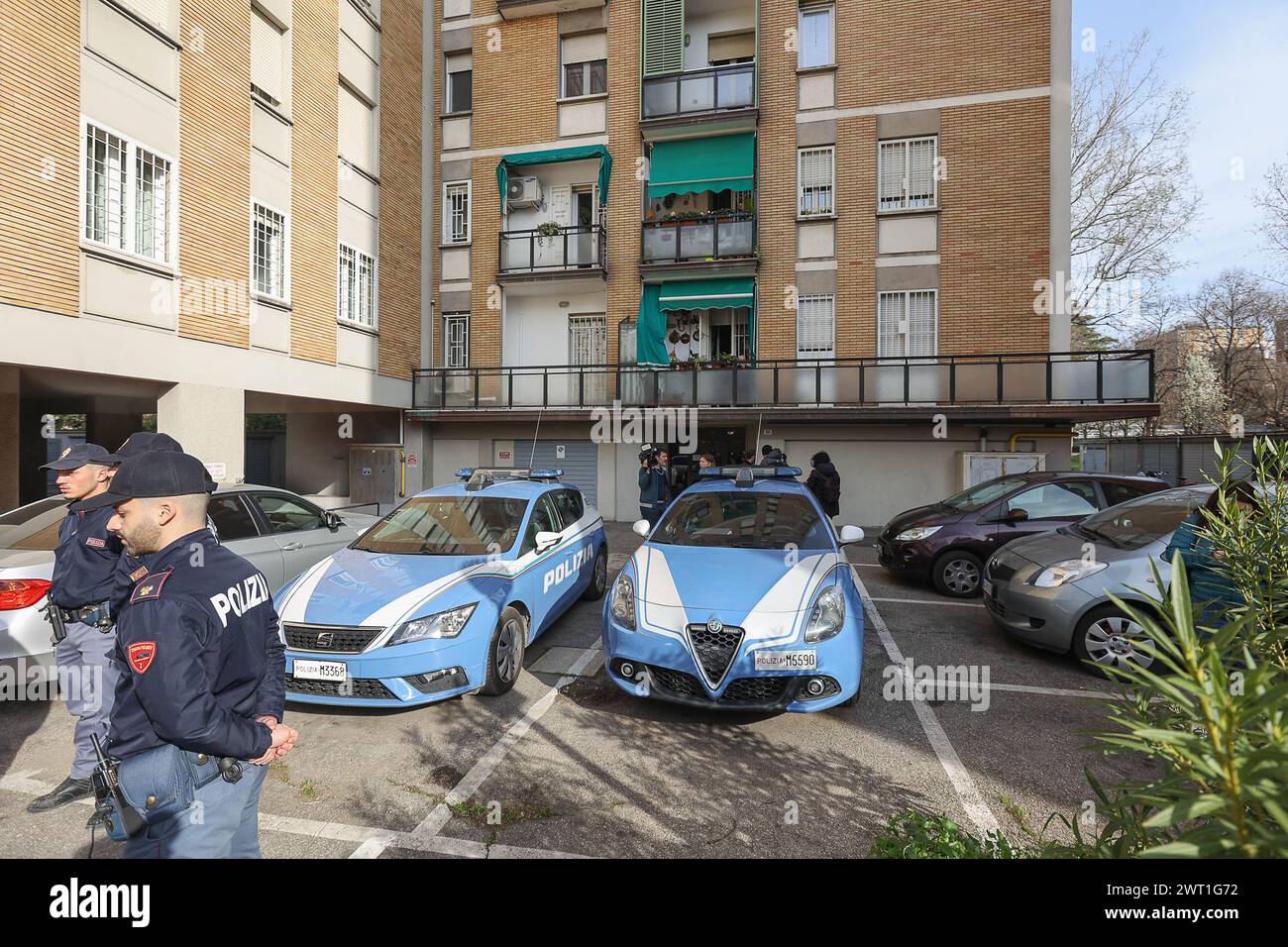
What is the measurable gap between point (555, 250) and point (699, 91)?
18.0 feet

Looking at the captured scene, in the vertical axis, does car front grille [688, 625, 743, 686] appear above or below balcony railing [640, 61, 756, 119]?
below

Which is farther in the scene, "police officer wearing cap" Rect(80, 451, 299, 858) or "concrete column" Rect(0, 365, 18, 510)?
"concrete column" Rect(0, 365, 18, 510)

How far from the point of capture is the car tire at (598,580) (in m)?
7.17

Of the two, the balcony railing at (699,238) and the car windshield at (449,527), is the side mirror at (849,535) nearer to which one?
the car windshield at (449,527)

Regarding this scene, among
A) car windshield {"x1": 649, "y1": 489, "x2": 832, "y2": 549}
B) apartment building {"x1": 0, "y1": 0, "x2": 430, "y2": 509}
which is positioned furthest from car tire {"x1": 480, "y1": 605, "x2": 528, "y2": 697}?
apartment building {"x1": 0, "y1": 0, "x2": 430, "y2": 509}

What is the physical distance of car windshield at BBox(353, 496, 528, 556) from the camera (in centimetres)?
501

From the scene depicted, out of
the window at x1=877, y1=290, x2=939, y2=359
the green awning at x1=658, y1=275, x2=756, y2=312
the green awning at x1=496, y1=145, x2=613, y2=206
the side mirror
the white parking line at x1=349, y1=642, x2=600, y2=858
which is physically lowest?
the white parking line at x1=349, y1=642, x2=600, y2=858

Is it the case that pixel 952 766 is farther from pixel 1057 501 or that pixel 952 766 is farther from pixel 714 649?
pixel 1057 501

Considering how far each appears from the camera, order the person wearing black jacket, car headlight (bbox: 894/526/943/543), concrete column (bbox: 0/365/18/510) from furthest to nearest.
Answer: concrete column (bbox: 0/365/18/510), the person wearing black jacket, car headlight (bbox: 894/526/943/543)

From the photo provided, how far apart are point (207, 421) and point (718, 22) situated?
16.1m

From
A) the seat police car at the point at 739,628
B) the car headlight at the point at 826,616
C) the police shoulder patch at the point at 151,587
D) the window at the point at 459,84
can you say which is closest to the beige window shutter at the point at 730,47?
the window at the point at 459,84

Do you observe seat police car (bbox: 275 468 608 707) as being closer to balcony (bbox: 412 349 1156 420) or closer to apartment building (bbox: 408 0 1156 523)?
balcony (bbox: 412 349 1156 420)

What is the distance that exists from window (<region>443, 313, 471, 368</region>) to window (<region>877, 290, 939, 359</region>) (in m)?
11.4
